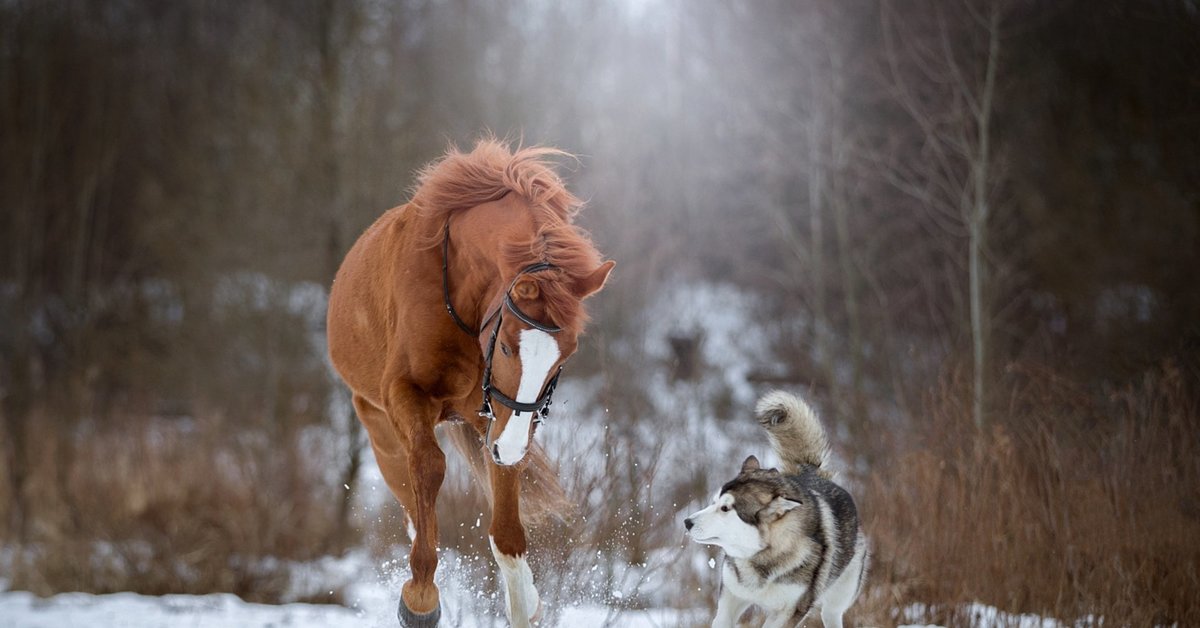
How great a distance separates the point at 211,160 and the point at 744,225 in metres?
9.12

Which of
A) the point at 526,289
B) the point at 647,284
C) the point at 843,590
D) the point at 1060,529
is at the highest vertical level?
the point at 647,284

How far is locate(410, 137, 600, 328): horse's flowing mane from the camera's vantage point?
3.76m

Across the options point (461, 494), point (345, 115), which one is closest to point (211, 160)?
point (345, 115)

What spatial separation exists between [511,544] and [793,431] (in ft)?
4.84

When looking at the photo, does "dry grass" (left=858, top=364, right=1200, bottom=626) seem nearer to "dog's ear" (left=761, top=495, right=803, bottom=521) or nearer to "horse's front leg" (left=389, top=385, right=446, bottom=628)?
"dog's ear" (left=761, top=495, right=803, bottom=521)

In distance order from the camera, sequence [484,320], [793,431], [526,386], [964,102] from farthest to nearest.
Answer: [964,102] → [793,431] → [484,320] → [526,386]

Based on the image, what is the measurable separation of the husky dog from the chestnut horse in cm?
93

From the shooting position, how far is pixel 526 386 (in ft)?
11.9

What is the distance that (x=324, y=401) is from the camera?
1381 cm

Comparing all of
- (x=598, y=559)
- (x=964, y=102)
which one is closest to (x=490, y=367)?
(x=598, y=559)

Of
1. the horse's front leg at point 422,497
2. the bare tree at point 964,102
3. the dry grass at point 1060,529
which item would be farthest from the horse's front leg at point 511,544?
the bare tree at point 964,102

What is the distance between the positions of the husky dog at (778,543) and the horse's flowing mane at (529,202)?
1159 mm

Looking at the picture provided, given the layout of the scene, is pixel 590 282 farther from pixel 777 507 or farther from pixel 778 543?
pixel 778 543

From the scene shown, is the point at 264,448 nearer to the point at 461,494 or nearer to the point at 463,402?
the point at 461,494
